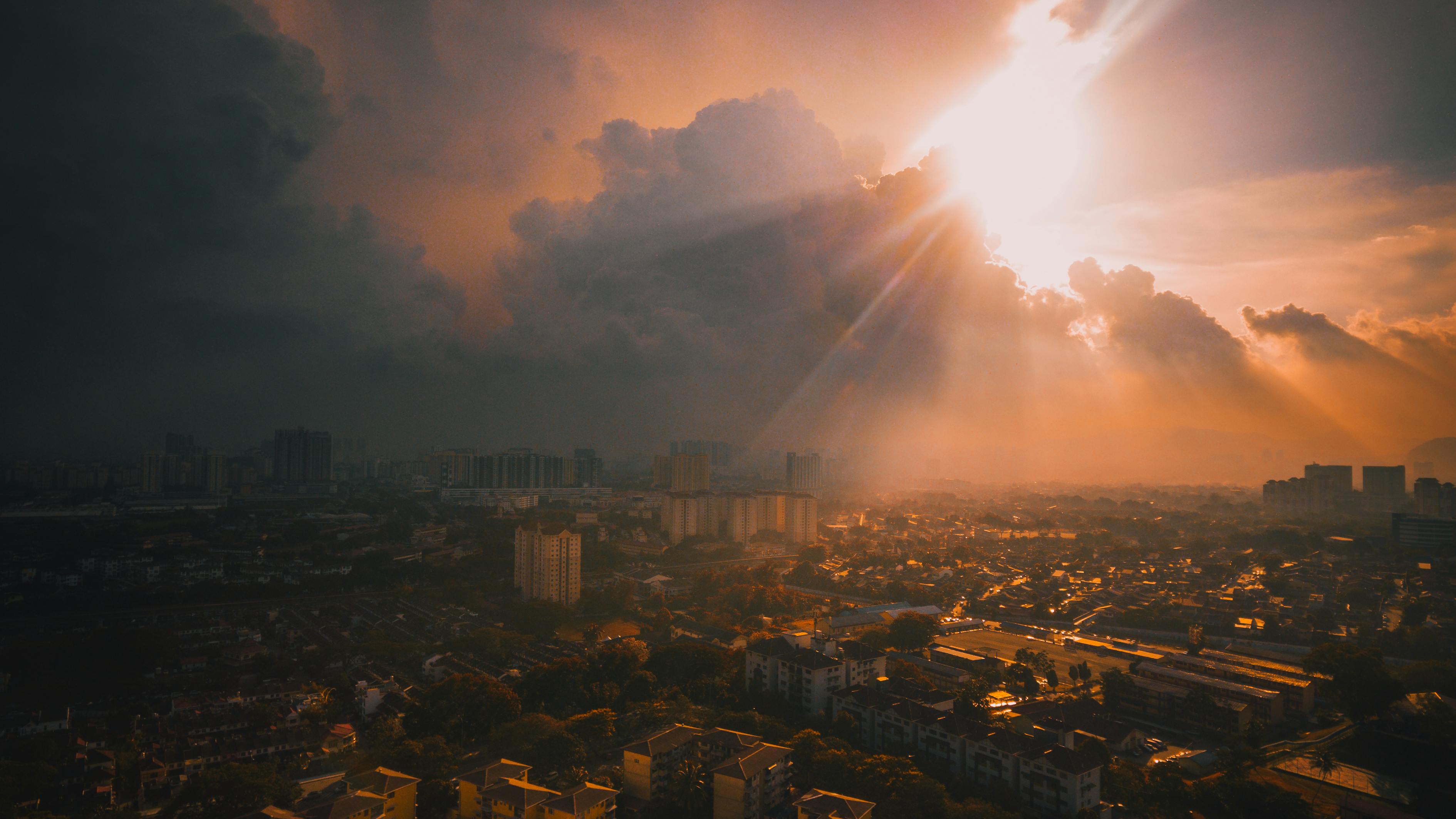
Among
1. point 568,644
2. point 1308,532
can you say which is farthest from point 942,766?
point 1308,532

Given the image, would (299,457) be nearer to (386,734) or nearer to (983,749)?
(386,734)

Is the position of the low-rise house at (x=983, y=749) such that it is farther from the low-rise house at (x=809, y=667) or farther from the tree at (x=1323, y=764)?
the tree at (x=1323, y=764)

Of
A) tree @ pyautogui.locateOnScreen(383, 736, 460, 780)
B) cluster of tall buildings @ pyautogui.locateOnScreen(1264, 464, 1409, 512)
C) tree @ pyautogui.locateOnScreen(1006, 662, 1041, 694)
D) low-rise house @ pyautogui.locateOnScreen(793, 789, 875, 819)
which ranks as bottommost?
tree @ pyautogui.locateOnScreen(1006, 662, 1041, 694)

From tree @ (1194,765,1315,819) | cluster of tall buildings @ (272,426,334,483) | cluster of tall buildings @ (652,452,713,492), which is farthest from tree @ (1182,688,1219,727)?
cluster of tall buildings @ (272,426,334,483)

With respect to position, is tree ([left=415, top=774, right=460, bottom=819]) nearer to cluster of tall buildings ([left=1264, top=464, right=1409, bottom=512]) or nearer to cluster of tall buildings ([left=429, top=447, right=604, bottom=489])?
cluster of tall buildings ([left=429, top=447, right=604, bottom=489])

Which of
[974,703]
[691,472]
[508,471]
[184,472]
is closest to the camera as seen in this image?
[974,703]

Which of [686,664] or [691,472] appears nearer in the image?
[686,664]

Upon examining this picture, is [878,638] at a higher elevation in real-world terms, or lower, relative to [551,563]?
lower

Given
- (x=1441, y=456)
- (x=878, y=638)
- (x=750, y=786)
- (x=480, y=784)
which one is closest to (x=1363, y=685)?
(x=878, y=638)
